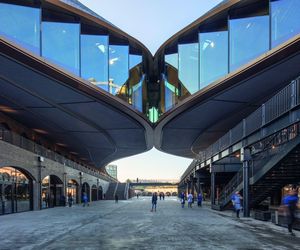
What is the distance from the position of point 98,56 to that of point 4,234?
60.6 ft

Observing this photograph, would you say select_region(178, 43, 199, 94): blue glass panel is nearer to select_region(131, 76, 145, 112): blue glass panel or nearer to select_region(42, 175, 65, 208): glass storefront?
select_region(131, 76, 145, 112): blue glass panel

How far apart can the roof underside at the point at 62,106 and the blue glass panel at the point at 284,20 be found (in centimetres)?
1174

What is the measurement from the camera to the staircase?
1677 centimetres

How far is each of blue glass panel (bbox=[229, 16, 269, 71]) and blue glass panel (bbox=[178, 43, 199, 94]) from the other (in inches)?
190

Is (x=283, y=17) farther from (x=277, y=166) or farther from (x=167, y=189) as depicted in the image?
(x=167, y=189)

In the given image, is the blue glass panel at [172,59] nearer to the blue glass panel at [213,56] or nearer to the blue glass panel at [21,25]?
the blue glass panel at [213,56]

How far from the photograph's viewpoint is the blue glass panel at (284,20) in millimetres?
23016

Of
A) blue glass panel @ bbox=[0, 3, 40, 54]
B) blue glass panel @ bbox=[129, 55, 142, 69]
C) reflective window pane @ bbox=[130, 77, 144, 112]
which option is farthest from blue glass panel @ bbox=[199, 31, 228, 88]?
blue glass panel @ bbox=[0, 3, 40, 54]

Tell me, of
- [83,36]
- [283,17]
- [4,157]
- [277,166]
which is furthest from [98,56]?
[277,166]

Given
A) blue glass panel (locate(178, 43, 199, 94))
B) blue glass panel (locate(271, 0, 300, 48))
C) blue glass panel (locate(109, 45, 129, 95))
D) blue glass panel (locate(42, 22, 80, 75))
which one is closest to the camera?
blue glass panel (locate(271, 0, 300, 48))

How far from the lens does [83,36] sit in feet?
97.2

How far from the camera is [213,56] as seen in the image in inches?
1204

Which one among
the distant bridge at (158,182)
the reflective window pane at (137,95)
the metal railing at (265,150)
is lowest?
the distant bridge at (158,182)

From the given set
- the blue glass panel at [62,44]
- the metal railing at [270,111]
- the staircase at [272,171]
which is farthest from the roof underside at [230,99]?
the blue glass panel at [62,44]
